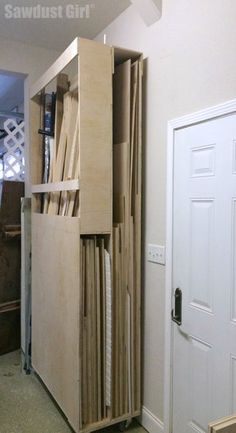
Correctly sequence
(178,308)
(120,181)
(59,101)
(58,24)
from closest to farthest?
(178,308) < (120,181) < (59,101) < (58,24)

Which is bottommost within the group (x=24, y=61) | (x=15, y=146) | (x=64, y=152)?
(x=64, y=152)

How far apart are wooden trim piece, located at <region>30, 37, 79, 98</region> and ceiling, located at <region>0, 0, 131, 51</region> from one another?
495 millimetres

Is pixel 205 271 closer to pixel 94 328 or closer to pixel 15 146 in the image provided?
pixel 94 328

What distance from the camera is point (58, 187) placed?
93.9 inches

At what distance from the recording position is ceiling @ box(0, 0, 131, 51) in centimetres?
254

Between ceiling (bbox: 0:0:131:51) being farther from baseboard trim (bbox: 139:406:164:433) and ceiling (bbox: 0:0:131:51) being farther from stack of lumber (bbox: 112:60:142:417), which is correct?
baseboard trim (bbox: 139:406:164:433)

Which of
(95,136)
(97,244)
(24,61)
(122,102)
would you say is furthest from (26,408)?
(24,61)

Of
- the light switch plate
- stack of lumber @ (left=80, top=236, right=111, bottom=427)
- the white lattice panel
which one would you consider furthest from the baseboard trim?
the white lattice panel

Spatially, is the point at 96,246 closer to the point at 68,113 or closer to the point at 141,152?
the point at 141,152

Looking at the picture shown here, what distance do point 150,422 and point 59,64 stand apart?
7.99 ft

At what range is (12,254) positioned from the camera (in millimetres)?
3494

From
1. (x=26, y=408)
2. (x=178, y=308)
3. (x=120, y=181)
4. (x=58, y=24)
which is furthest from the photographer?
(x=58, y=24)

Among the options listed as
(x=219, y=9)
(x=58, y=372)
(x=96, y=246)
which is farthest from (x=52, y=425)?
(x=219, y=9)

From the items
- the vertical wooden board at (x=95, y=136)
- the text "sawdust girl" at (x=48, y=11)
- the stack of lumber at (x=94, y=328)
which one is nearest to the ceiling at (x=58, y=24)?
the text "sawdust girl" at (x=48, y=11)
